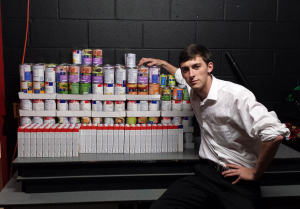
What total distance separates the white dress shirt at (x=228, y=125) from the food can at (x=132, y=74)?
577mm

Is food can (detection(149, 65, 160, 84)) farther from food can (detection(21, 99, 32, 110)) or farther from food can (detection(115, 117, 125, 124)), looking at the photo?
food can (detection(21, 99, 32, 110))

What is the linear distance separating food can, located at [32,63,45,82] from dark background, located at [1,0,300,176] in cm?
52

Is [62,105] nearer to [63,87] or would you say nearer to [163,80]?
[63,87]

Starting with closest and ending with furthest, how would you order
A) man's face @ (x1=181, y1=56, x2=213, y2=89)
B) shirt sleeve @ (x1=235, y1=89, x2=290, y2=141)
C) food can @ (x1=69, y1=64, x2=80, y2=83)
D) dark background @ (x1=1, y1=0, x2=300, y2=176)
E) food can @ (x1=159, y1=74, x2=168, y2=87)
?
shirt sleeve @ (x1=235, y1=89, x2=290, y2=141) < man's face @ (x1=181, y1=56, x2=213, y2=89) < food can @ (x1=69, y1=64, x2=80, y2=83) < food can @ (x1=159, y1=74, x2=168, y2=87) < dark background @ (x1=1, y1=0, x2=300, y2=176)

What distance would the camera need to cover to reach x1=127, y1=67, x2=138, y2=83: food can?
8.20 feet

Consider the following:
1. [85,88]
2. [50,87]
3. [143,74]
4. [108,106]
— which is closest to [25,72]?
[50,87]

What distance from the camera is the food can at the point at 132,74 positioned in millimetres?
2498

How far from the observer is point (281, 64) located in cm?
321

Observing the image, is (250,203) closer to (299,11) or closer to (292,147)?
(292,147)

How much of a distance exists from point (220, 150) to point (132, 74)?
37.6 inches

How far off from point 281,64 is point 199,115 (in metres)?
1.55

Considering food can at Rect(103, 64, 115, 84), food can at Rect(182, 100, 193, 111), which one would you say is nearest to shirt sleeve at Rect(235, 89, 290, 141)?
food can at Rect(182, 100, 193, 111)

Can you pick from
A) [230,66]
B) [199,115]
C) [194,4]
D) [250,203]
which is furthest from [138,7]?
[250,203]

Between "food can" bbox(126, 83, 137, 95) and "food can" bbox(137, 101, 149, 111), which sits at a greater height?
"food can" bbox(126, 83, 137, 95)
